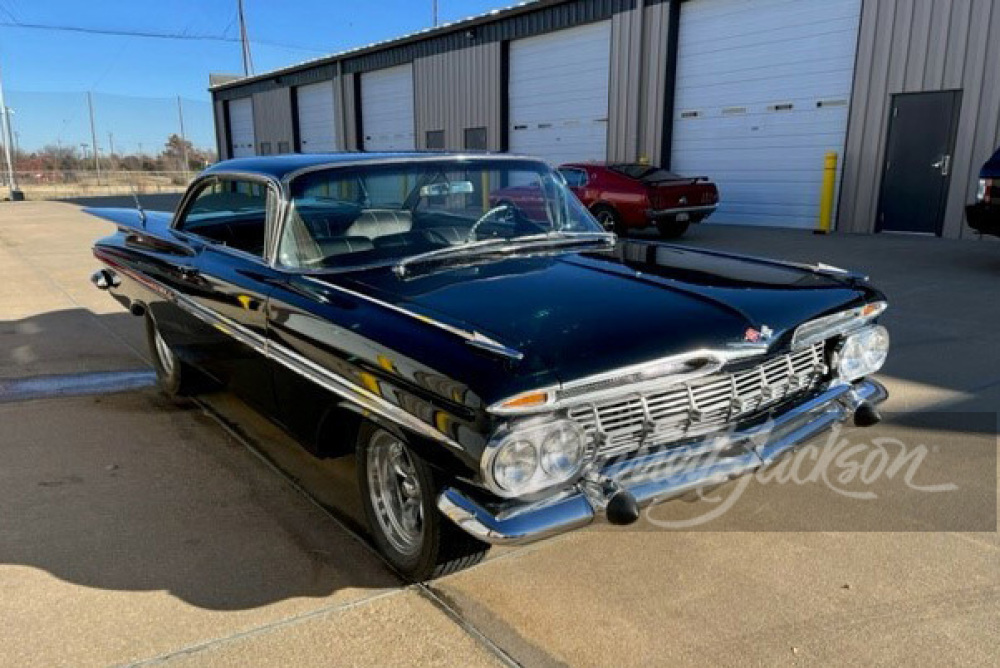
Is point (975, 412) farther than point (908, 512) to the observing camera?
Yes

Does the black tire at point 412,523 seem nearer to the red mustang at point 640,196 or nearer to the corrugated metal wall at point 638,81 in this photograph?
the red mustang at point 640,196

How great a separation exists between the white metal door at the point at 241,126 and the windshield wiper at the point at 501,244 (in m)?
32.8

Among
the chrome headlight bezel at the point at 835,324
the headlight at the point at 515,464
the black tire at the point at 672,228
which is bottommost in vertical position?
the black tire at the point at 672,228

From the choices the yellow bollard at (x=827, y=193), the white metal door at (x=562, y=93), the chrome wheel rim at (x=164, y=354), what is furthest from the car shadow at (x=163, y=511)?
the white metal door at (x=562, y=93)

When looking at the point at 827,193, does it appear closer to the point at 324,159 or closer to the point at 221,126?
the point at 324,159

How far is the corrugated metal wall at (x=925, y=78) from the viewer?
11.4 meters

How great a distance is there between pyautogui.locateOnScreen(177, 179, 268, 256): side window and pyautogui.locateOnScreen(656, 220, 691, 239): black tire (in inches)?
369

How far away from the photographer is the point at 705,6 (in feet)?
49.4

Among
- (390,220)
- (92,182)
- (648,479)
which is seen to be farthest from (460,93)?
(92,182)

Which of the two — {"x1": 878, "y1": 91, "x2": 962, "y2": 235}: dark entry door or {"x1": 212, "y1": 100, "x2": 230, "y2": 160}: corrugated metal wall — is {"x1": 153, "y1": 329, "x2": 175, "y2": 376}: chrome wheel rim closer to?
{"x1": 878, "y1": 91, "x2": 962, "y2": 235}: dark entry door

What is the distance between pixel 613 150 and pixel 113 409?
14237mm

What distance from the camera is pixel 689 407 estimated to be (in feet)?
8.13

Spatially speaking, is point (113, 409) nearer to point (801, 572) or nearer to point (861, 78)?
point (801, 572)

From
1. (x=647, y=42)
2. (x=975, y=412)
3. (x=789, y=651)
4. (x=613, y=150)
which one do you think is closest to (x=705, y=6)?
(x=647, y=42)
